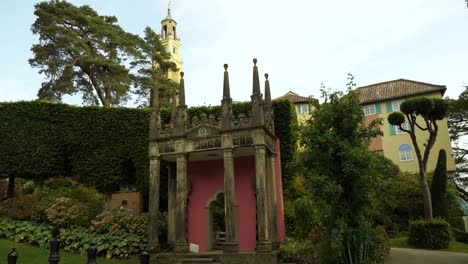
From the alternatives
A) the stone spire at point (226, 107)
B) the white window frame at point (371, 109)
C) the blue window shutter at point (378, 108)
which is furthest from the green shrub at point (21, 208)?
the blue window shutter at point (378, 108)

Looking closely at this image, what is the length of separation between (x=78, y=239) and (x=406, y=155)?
32082 mm

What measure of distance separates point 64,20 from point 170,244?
1975 centimetres

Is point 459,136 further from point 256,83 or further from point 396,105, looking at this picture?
point 256,83

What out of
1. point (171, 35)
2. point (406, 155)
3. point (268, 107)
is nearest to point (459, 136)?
point (406, 155)

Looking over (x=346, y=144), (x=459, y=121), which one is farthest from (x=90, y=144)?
(x=459, y=121)

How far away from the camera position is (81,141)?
19141 millimetres

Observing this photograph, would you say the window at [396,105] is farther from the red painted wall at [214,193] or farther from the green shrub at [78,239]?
the green shrub at [78,239]

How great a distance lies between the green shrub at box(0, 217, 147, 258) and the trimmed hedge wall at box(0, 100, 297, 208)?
3.37 m

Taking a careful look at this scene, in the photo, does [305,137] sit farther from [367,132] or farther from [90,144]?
[90,144]

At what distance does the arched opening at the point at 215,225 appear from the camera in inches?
659

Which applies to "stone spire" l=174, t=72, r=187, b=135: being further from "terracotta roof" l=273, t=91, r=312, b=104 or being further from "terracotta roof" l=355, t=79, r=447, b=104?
"terracotta roof" l=355, t=79, r=447, b=104

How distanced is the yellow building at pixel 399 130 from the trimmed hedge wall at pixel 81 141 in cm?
2227

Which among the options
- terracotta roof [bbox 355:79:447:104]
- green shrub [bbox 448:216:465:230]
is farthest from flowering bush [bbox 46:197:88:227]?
terracotta roof [bbox 355:79:447:104]

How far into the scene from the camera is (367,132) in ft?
37.2
